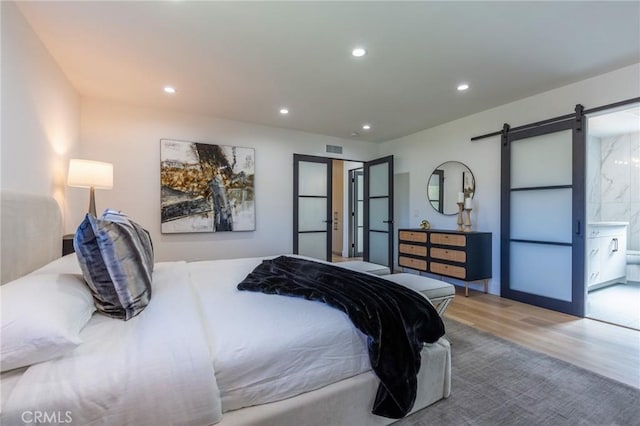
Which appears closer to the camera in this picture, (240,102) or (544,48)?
(544,48)

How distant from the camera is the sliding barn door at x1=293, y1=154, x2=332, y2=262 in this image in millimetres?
5203

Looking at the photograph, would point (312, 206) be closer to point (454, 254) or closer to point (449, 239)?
point (449, 239)

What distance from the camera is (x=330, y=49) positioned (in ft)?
8.55

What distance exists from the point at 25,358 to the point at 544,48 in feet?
12.7

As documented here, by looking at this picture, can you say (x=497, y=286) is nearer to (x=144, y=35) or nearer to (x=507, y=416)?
(x=507, y=416)

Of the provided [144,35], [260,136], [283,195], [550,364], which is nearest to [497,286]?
[550,364]

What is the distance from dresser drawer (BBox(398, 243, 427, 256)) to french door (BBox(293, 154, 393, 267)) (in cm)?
60

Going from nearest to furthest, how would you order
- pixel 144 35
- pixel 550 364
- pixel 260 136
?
1. pixel 550 364
2. pixel 144 35
3. pixel 260 136

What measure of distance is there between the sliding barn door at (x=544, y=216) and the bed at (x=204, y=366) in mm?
2608

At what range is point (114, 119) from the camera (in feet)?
12.9

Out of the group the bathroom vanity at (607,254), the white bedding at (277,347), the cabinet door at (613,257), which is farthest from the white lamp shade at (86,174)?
the cabinet door at (613,257)

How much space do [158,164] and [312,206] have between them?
256 cm

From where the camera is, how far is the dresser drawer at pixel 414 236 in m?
4.53
